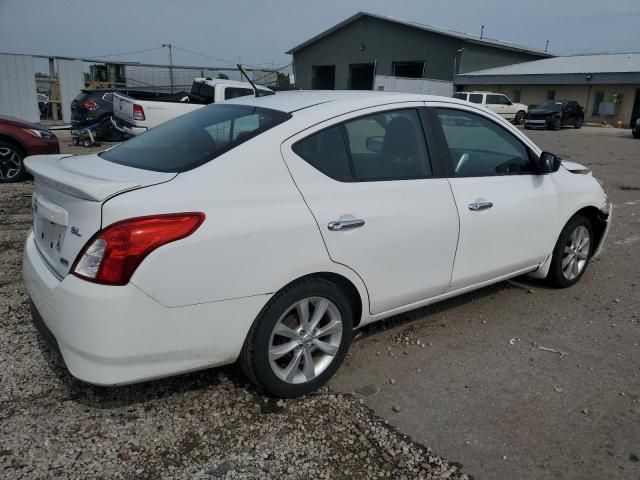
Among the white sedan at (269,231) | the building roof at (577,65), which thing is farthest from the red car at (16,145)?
the building roof at (577,65)

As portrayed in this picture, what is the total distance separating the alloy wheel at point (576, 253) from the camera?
4539mm

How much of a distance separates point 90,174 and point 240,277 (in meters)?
0.96

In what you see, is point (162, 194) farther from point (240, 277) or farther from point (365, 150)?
point (365, 150)

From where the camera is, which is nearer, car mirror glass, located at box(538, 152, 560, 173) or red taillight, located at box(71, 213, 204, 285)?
red taillight, located at box(71, 213, 204, 285)

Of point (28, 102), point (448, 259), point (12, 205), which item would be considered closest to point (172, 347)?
point (448, 259)

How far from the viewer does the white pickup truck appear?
11.8 meters

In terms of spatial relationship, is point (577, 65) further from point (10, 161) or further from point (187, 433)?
point (187, 433)

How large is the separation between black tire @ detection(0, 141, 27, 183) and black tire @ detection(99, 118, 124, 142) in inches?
259

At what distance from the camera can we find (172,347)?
2.42 m

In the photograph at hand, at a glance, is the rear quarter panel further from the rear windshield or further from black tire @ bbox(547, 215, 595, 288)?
black tire @ bbox(547, 215, 595, 288)

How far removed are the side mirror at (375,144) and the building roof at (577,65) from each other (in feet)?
114

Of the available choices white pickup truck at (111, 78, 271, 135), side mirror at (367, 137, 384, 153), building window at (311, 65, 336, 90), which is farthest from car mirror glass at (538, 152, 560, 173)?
building window at (311, 65, 336, 90)

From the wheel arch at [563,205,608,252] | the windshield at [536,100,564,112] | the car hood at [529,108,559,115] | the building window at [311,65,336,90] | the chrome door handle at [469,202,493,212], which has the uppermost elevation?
the building window at [311,65,336,90]

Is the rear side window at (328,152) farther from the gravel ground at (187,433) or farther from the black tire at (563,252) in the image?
the black tire at (563,252)
